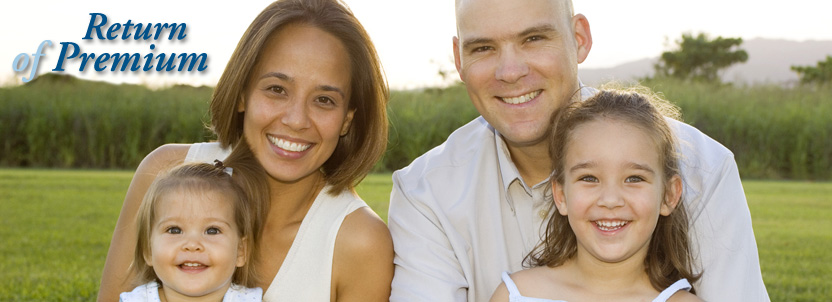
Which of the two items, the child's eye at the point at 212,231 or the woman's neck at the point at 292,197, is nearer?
the child's eye at the point at 212,231

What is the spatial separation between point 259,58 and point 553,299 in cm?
130

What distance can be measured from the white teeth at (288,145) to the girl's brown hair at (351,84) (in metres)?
0.21

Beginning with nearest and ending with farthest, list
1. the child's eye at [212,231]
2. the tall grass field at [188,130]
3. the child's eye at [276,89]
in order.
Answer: the child's eye at [212,231] < the child's eye at [276,89] < the tall grass field at [188,130]

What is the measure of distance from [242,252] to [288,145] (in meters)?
0.40

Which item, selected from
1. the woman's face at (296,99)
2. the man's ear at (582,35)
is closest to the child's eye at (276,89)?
the woman's face at (296,99)

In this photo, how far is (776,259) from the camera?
686 cm

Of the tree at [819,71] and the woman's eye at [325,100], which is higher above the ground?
the woman's eye at [325,100]

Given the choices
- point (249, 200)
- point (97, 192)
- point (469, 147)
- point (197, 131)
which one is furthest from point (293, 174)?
point (197, 131)

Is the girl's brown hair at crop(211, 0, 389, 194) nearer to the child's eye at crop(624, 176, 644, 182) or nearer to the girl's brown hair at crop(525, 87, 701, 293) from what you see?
the girl's brown hair at crop(525, 87, 701, 293)

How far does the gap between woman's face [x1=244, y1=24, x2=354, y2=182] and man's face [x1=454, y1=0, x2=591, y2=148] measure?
48cm

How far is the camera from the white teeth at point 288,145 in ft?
9.80

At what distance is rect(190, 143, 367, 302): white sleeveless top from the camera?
3055 mm

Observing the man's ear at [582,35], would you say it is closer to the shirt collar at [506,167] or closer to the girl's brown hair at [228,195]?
the shirt collar at [506,167]


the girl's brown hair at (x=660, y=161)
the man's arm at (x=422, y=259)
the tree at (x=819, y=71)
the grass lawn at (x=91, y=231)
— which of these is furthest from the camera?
the tree at (x=819, y=71)
